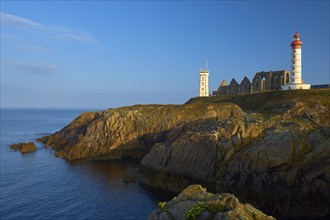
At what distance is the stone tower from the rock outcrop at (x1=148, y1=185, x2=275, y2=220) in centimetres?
10377

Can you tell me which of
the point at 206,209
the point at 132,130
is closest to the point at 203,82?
the point at 132,130

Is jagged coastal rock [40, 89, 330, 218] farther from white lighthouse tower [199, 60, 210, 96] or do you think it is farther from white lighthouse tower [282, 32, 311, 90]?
A: white lighthouse tower [199, 60, 210, 96]

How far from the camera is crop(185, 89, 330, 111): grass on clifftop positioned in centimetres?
6756

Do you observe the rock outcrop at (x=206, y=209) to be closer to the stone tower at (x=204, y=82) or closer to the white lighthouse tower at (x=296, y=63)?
the white lighthouse tower at (x=296, y=63)

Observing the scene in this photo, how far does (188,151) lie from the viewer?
164 ft

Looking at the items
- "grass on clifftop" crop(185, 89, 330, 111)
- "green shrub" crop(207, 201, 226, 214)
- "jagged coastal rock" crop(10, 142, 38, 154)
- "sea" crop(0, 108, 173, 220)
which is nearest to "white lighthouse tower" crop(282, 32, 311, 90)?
"grass on clifftop" crop(185, 89, 330, 111)

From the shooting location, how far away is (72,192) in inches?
1882

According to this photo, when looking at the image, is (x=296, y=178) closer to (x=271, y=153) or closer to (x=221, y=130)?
(x=271, y=153)

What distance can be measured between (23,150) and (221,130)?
58169 mm

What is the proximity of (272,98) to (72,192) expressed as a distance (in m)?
60.9

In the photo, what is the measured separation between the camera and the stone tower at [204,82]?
127 meters

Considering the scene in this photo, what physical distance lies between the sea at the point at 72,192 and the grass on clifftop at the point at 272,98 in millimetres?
37491

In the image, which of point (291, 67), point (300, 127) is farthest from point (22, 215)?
point (291, 67)

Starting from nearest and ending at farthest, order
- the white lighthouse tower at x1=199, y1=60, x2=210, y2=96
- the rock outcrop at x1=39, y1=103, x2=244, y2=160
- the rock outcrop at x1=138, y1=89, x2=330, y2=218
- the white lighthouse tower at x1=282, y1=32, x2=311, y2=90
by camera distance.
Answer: the rock outcrop at x1=138, y1=89, x2=330, y2=218 → the rock outcrop at x1=39, y1=103, x2=244, y2=160 → the white lighthouse tower at x1=282, y1=32, x2=311, y2=90 → the white lighthouse tower at x1=199, y1=60, x2=210, y2=96
